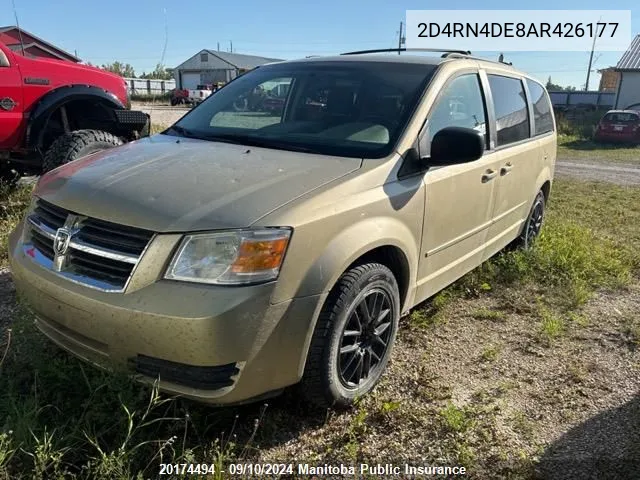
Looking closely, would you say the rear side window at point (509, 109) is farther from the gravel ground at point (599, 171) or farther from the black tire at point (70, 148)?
the gravel ground at point (599, 171)

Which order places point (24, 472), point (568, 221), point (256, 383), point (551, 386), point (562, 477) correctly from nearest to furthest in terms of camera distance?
point (24, 472), point (256, 383), point (562, 477), point (551, 386), point (568, 221)

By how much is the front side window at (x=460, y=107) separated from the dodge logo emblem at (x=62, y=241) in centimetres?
190

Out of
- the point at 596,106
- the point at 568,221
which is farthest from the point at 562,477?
the point at 596,106

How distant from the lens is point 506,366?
3277 millimetres

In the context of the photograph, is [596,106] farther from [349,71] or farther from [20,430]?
[20,430]

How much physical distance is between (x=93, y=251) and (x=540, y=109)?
14.0 feet

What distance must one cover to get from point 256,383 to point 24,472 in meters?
0.93

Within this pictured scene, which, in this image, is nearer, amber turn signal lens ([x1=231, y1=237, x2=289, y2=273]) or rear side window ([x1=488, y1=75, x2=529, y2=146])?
amber turn signal lens ([x1=231, y1=237, x2=289, y2=273])

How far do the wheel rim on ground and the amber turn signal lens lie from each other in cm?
54

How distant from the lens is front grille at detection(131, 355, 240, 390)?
2125 millimetres

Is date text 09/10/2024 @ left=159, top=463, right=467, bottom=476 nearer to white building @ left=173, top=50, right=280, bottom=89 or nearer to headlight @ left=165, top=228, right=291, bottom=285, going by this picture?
headlight @ left=165, top=228, right=291, bottom=285

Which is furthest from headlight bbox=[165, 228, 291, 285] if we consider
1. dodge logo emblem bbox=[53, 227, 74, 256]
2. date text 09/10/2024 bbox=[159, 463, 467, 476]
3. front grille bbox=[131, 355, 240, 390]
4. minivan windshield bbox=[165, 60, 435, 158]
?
minivan windshield bbox=[165, 60, 435, 158]

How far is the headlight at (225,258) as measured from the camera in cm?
211

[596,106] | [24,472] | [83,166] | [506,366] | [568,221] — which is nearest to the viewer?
[24,472]
